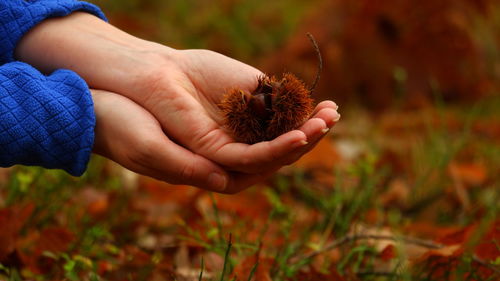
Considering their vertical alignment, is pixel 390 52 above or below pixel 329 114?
below

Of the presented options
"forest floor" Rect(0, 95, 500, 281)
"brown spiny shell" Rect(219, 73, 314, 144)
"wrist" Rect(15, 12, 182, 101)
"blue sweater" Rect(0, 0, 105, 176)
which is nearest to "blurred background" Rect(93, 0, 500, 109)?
"forest floor" Rect(0, 95, 500, 281)

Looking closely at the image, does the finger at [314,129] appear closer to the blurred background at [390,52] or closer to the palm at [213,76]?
the palm at [213,76]

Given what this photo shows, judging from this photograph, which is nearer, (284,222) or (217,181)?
(217,181)

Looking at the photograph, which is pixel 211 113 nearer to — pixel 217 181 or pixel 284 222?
pixel 217 181

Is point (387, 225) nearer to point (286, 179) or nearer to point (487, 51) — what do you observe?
point (286, 179)

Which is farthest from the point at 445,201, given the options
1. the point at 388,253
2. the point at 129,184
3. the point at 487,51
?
the point at 487,51

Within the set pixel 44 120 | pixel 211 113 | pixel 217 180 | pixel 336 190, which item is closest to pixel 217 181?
pixel 217 180

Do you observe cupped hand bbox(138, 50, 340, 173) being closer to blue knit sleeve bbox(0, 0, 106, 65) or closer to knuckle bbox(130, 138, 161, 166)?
knuckle bbox(130, 138, 161, 166)
